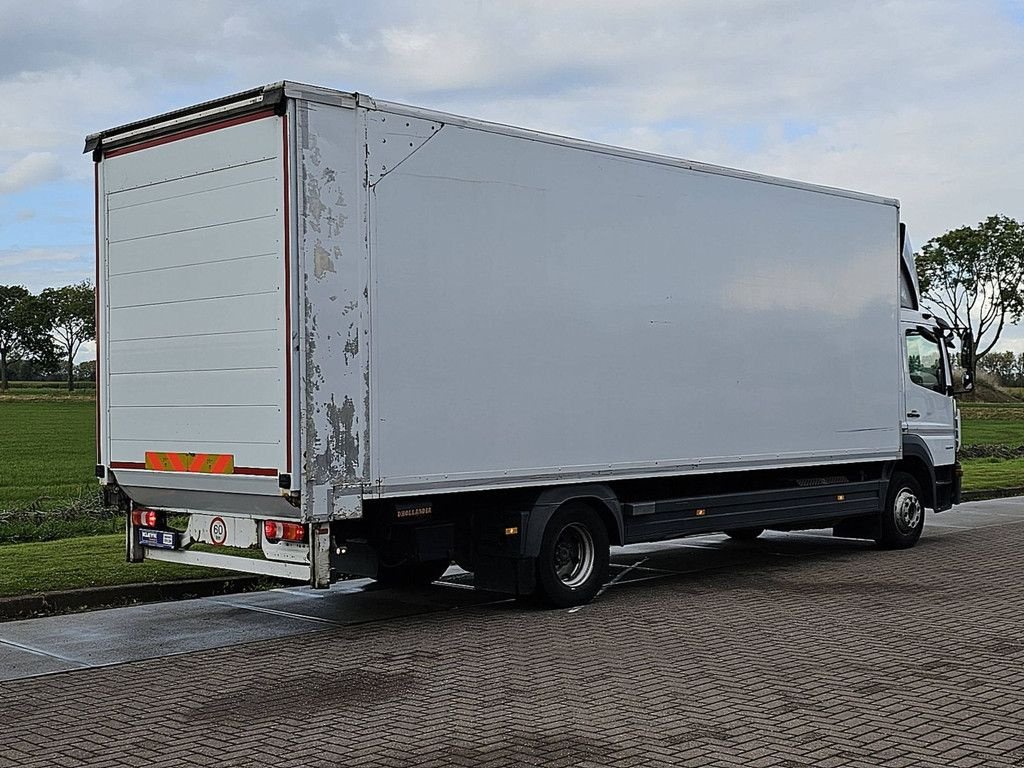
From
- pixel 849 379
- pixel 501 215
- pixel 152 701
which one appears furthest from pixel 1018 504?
pixel 152 701

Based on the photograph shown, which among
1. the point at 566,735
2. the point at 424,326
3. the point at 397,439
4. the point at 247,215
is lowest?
the point at 566,735

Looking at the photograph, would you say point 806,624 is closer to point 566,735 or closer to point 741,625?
point 741,625

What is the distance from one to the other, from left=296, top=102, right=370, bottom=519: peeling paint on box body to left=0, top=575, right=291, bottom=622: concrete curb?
3125 millimetres

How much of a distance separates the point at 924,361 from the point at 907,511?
1745 mm

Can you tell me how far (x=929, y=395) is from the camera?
50.3ft

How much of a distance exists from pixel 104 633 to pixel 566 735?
455 cm

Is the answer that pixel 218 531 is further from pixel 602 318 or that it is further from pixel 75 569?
pixel 602 318

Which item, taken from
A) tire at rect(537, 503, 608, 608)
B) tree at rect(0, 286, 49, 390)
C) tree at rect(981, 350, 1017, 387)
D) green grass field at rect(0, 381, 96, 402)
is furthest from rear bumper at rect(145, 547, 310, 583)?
tree at rect(0, 286, 49, 390)

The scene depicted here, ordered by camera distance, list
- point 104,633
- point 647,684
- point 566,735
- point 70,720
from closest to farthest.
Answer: point 566,735 → point 70,720 → point 647,684 → point 104,633

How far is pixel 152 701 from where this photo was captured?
7820 mm

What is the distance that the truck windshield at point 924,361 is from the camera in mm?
15031

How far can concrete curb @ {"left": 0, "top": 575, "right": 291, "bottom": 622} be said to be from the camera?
423 inches

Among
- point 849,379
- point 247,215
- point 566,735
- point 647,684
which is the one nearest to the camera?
point 566,735

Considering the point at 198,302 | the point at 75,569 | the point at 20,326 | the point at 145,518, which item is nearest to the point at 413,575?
the point at 145,518
